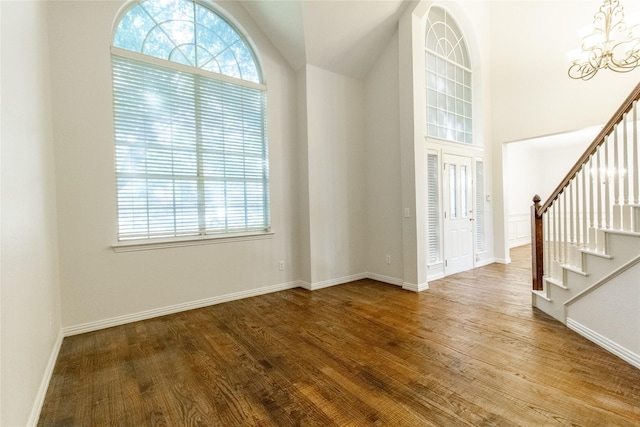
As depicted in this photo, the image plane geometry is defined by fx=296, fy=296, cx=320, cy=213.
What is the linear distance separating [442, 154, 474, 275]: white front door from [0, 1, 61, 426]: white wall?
15.8ft

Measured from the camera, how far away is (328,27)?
3.89 metres

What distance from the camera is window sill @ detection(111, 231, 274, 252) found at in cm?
317

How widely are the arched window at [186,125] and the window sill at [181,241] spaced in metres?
0.08

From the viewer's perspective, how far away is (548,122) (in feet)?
16.5

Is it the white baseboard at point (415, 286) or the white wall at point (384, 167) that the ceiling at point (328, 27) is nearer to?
the white wall at point (384, 167)

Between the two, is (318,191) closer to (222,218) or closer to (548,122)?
(222,218)

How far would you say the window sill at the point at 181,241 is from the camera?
3170mm

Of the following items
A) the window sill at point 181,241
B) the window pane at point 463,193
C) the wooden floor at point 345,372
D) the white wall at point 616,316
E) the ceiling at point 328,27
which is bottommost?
the wooden floor at point 345,372

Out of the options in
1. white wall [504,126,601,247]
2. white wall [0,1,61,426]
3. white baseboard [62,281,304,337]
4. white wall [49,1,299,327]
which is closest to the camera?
white wall [0,1,61,426]

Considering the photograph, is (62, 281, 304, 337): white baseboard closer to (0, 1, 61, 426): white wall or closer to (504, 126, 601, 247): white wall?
(0, 1, 61, 426): white wall

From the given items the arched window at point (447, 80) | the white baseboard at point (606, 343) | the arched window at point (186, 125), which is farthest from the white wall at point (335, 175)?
the white baseboard at point (606, 343)

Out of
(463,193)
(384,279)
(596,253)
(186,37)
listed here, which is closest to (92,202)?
(186,37)

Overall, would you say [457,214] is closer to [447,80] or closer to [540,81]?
[447,80]

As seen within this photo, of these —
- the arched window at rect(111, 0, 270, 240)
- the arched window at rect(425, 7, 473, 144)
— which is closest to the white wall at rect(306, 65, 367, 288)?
the arched window at rect(111, 0, 270, 240)
